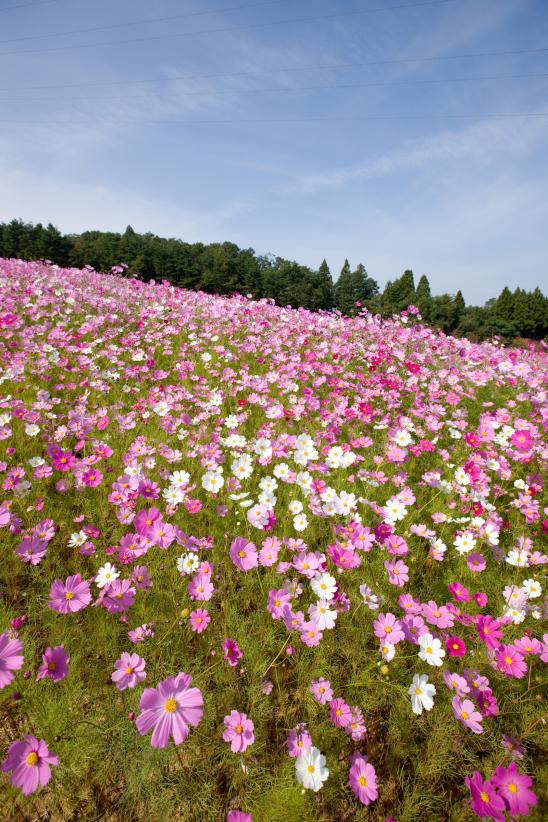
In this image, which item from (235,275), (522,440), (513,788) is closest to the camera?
(513,788)

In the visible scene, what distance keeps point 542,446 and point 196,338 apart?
14.1 feet

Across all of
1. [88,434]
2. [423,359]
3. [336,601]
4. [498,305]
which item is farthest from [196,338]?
[498,305]

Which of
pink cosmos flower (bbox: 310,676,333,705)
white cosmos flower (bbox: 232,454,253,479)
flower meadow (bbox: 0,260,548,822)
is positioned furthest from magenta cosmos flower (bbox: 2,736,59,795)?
white cosmos flower (bbox: 232,454,253,479)

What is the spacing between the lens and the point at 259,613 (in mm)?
1809

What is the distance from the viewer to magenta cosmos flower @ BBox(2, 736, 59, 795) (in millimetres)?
955

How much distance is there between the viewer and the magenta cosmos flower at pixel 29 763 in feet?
3.13

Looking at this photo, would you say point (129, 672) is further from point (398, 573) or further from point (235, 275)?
point (235, 275)

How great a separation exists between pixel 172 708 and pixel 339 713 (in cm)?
68

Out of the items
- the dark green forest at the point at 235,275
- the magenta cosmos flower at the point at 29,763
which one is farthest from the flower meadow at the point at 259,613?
the dark green forest at the point at 235,275

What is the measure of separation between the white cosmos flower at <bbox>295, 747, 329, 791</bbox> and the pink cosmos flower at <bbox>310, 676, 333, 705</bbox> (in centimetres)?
24

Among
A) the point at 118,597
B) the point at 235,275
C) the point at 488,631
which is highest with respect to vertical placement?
the point at 235,275

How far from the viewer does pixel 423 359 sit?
531cm

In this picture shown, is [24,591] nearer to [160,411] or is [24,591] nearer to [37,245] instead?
[160,411]

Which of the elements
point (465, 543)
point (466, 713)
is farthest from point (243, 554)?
point (465, 543)
